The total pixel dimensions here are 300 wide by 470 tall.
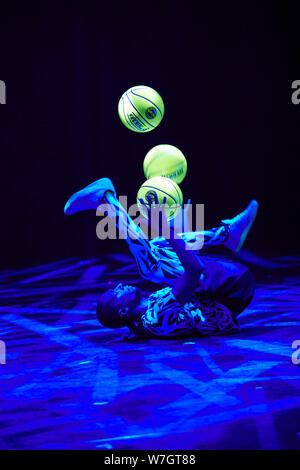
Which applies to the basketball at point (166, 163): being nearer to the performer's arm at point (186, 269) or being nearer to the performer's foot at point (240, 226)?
the performer's foot at point (240, 226)

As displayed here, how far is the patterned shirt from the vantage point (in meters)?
3.00

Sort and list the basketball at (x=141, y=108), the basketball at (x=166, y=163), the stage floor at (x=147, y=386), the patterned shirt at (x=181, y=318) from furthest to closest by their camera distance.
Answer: the basketball at (x=141, y=108) → the basketball at (x=166, y=163) → the patterned shirt at (x=181, y=318) → the stage floor at (x=147, y=386)

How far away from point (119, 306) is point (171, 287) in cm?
29

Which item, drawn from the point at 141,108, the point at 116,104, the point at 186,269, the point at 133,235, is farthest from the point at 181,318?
the point at 116,104

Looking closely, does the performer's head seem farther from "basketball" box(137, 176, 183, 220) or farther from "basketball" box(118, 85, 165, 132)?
"basketball" box(118, 85, 165, 132)

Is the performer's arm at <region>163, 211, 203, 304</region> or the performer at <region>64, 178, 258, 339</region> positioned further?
the performer at <region>64, 178, 258, 339</region>

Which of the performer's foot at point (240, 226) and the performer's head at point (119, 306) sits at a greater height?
the performer's foot at point (240, 226)

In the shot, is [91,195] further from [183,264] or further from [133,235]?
[183,264]

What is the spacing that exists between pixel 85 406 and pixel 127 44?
539 cm

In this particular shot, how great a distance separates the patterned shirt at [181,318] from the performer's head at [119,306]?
0.20ft

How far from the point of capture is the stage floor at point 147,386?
1776 mm

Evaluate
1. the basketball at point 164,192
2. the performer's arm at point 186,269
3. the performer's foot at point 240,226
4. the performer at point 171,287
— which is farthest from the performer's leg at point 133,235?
the performer's foot at point 240,226

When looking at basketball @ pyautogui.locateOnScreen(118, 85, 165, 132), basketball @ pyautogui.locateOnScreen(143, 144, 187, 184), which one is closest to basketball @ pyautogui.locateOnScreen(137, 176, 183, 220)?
basketball @ pyautogui.locateOnScreen(143, 144, 187, 184)
